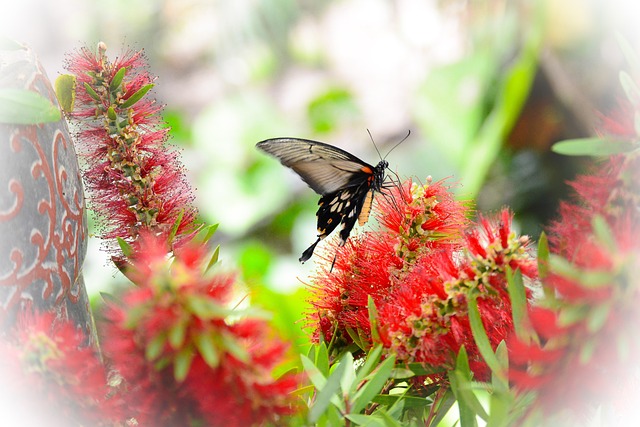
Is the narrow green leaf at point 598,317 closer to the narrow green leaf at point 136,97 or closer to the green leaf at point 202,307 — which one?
the green leaf at point 202,307

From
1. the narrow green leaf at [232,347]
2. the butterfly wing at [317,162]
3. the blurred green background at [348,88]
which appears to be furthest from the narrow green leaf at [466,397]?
the blurred green background at [348,88]

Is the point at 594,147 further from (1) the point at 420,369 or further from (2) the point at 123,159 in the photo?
(2) the point at 123,159

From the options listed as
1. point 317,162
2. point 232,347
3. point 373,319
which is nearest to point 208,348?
point 232,347

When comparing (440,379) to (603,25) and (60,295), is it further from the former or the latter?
(603,25)

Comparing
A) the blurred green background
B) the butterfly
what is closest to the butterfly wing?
the butterfly

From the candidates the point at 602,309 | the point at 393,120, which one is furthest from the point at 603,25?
the point at 602,309

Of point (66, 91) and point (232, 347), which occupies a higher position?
point (66, 91)

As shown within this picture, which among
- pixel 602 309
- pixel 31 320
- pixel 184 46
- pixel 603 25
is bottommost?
pixel 602 309
